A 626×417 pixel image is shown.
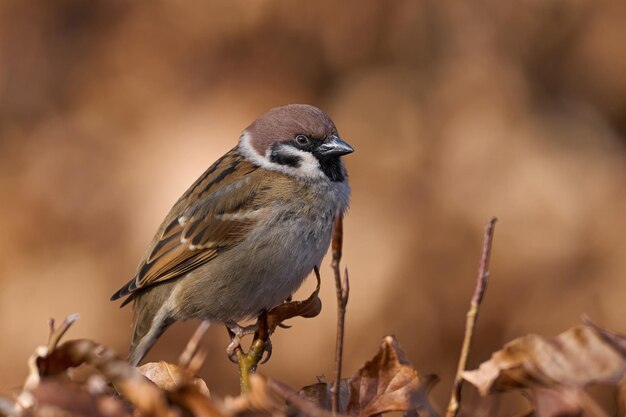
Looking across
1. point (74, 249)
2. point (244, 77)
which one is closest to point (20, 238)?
point (74, 249)

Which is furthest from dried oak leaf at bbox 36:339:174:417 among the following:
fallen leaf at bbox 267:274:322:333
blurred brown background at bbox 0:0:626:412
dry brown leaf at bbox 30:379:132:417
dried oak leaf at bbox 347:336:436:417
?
blurred brown background at bbox 0:0:626:412

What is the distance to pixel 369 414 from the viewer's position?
3.68 ft

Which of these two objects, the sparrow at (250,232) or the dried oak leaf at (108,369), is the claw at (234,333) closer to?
the sparrow at (250,232)

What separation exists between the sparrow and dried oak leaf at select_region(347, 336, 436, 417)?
1.64m

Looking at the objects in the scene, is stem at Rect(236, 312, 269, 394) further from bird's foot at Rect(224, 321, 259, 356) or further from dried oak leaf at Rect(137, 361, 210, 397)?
bird's foot at Rect(224, 321, 259, 356)

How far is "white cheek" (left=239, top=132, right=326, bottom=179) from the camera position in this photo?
2.90 metres

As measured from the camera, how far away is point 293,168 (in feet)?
9.64

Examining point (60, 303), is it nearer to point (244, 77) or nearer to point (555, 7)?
point (244, 77)

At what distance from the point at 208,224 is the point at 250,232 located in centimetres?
14

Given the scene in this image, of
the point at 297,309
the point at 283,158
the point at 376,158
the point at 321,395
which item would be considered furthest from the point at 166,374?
the point at 376,158

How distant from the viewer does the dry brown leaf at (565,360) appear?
0.98 m

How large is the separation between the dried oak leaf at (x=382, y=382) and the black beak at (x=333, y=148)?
68.8 inches

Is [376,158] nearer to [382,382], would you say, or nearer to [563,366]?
[382,382]

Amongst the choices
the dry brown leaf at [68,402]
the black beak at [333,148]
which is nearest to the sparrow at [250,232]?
the black beak at [333,148]
